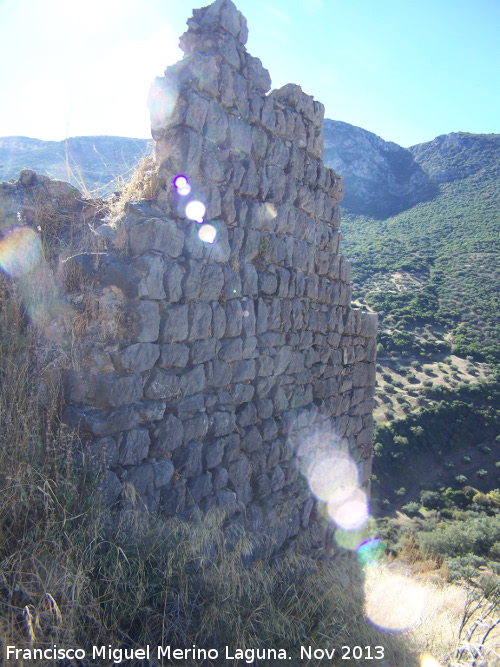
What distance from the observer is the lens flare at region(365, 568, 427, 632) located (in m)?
3.49

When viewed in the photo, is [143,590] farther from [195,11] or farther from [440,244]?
[440,244]

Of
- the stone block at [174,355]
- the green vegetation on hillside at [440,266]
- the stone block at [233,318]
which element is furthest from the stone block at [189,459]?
the green vegetation on hillside at [440,266]

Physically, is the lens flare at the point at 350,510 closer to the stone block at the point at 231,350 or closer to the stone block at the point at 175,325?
the stone block at the point at 231,350

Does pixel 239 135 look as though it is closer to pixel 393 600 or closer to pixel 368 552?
pixel 393 600

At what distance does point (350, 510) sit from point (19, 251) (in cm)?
423

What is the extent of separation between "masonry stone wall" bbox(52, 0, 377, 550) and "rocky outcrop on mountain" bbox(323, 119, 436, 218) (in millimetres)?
31088

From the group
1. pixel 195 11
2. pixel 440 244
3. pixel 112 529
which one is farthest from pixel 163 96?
pixel 440 244

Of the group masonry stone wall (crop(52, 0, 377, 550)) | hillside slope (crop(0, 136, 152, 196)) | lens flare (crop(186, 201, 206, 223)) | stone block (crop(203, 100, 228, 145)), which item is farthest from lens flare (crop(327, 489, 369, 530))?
hillside slope (crop(0, 136, 152, 196))

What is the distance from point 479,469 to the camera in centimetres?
1634

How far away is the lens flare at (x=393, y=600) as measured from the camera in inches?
137

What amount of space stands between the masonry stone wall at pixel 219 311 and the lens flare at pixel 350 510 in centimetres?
26

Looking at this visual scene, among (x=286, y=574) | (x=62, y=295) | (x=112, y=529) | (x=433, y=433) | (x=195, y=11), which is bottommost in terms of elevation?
(x=433, y=433)

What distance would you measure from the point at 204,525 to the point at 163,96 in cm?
297

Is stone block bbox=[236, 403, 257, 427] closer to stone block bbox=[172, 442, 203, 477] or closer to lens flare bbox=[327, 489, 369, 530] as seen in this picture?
stone block bbox=[172, 442, 203, 477]
